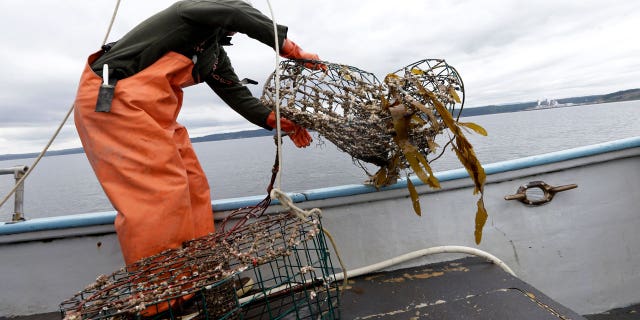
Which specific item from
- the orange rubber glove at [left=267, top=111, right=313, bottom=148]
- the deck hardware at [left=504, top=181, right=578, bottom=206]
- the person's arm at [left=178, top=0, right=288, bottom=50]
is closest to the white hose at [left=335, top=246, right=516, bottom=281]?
the deck hardware at [left=504, top=181, right=578, bottom=206]

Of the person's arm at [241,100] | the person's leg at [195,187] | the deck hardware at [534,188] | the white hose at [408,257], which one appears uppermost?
the person's arm at [241,100]

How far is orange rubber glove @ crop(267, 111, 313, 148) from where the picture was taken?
2006 mm

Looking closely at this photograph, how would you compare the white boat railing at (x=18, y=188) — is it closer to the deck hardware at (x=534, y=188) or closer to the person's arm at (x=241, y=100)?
the person's arm at (x=241, y=100)

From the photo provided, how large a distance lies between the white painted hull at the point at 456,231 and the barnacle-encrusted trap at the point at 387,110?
0.44 m

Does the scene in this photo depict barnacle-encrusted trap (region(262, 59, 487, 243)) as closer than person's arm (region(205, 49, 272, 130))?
Yes

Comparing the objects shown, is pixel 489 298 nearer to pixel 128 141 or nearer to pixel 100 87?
pixel 128 141

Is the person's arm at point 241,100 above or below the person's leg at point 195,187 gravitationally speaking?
above

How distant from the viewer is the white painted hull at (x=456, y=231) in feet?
7.14

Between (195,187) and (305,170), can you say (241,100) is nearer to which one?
(195,187)

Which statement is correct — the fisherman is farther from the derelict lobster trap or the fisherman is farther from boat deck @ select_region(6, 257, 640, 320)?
boat deck @ select_region(6, 257, 640, 320)

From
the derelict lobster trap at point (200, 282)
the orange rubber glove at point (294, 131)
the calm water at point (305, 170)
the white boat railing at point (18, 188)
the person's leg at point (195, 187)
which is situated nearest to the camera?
the derelict lobster trap at point (200, 282)

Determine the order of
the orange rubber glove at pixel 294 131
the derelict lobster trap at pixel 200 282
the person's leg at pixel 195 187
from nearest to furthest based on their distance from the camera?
the derelict lobster trap at pixel 200 282
the person's leg at pixel 195 187
the orange rubber glove at pixel 294 131

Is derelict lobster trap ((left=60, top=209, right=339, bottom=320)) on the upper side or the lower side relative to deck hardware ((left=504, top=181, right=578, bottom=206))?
upper

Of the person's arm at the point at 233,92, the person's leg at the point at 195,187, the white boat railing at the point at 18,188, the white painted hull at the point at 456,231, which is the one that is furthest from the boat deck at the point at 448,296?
the person's arm at the point at 233,92
